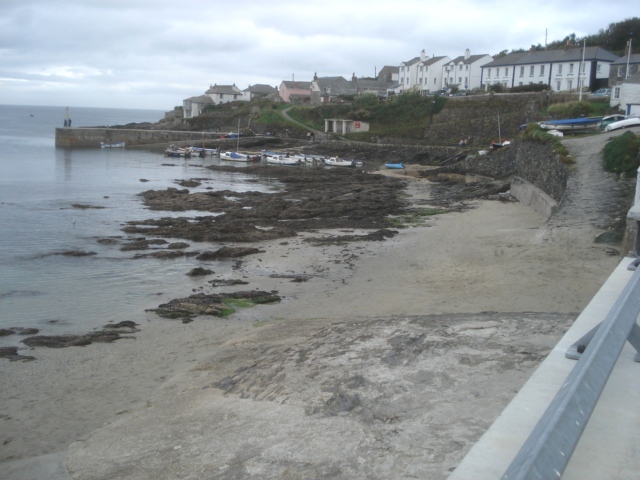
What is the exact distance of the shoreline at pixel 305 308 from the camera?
8.66m

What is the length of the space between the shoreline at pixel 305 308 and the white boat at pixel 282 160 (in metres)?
35.6

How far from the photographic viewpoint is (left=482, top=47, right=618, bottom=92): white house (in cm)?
5800

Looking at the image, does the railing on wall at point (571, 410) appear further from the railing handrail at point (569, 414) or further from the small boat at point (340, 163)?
the small boat at point (340, 163)

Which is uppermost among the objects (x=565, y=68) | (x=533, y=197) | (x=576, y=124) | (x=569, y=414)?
(x=565, y=68)

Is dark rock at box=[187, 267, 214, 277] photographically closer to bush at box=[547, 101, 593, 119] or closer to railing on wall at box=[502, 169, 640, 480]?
railing on wall at box=[502, 169, 640, 480]


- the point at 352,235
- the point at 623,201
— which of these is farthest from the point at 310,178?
the point at 623,201

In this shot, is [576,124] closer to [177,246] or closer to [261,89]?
[177,246]

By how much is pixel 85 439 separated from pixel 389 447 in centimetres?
436

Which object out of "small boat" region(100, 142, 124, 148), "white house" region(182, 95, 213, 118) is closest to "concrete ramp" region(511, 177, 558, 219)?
"small boat" region(100, 142, 124, 148)

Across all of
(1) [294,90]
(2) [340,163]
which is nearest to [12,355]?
(2) [340,163]

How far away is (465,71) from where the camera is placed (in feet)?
260

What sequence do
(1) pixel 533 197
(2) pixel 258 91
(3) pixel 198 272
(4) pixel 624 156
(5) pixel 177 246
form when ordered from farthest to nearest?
(2) pixel 258 91 < (1) pixel 533 197 < (4) pixel 624 156 < (5) pixel 177 246 < (3) pixel 198 272

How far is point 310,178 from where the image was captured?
43.3 meters

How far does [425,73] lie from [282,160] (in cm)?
3731
